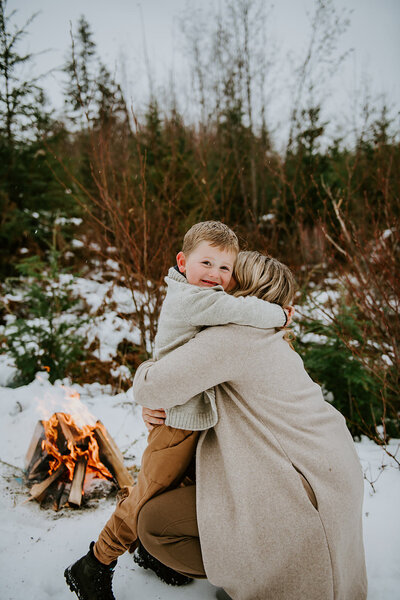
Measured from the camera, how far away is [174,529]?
147 centimetres

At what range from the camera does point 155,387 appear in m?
1.39

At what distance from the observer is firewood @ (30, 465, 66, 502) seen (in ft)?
7.64

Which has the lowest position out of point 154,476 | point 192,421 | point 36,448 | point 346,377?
point 36,448

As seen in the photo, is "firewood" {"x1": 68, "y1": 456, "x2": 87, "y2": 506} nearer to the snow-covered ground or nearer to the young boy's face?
the snow-covered ground

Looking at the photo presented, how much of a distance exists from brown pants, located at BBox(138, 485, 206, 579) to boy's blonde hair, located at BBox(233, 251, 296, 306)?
917 mm

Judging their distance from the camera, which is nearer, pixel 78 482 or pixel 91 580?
pixel 91 580

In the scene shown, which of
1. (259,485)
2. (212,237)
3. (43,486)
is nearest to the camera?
Result: (259,485)

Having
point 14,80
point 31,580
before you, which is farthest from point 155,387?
point 14,80

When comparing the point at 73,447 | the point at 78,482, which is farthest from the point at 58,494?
the point at 73,447

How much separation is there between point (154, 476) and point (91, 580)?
24.4 inches

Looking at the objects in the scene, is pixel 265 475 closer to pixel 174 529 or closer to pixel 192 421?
pixel 192 421

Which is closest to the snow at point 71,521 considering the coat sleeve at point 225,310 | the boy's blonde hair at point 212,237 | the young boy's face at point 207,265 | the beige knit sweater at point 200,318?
the beige knit sweater at point 200,318

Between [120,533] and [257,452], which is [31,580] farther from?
[257,452]

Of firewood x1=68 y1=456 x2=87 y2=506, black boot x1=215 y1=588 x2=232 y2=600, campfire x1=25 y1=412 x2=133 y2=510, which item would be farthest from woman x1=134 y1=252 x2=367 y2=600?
campfire x1=25 y1=412 x2=133 y2=510
